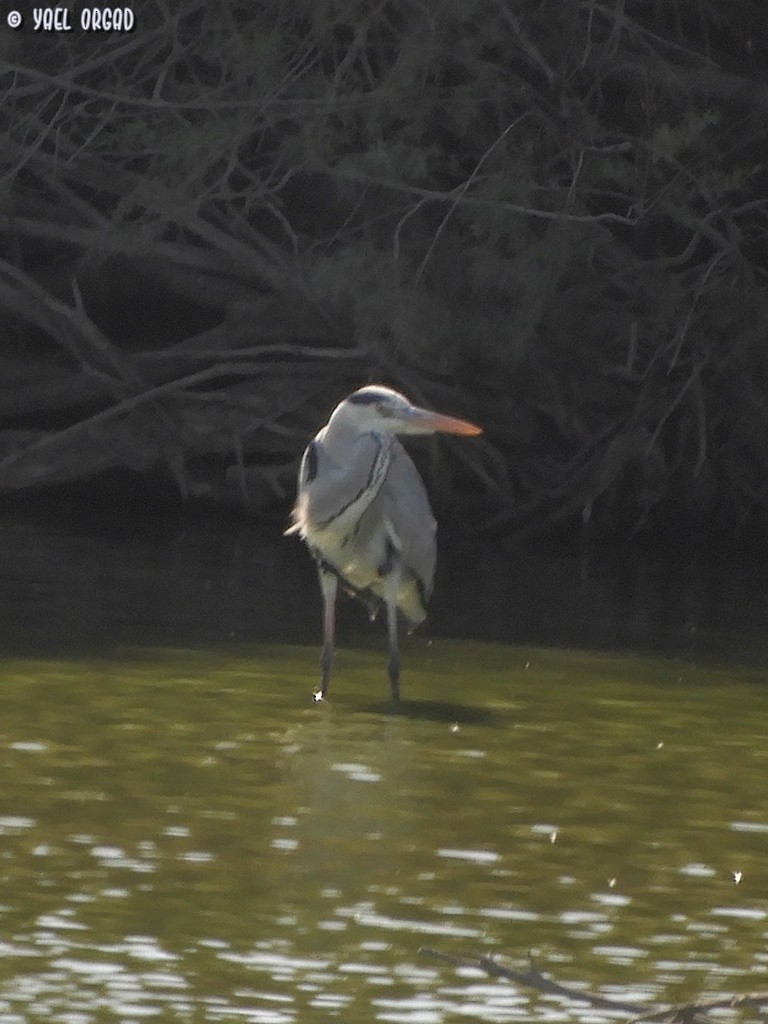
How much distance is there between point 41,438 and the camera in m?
18.3

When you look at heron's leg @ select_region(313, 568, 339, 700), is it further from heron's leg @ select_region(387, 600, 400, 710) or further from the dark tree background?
the dark tree background

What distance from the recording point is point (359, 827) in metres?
8.05

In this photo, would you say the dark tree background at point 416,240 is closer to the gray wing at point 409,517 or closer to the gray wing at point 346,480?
the gray wing at point 409,517

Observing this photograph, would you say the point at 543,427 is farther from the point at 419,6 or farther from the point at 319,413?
the point at 419,6

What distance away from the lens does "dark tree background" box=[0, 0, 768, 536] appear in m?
16.1

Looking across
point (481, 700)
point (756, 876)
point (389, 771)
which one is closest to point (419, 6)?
point (481, 700)

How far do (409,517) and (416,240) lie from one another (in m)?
5.75

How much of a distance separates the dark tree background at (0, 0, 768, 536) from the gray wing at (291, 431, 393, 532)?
4305 millimetres

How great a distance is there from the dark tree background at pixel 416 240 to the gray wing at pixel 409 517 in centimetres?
395

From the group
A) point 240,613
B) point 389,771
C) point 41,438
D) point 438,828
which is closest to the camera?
point 438,828

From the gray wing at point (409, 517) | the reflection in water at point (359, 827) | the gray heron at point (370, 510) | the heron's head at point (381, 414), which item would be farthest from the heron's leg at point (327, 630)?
the heron's head at point (381, 414)

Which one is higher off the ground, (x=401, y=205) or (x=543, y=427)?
(x=401, y=205)

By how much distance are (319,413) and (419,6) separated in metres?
3.41

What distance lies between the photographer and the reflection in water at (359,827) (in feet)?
20.4
